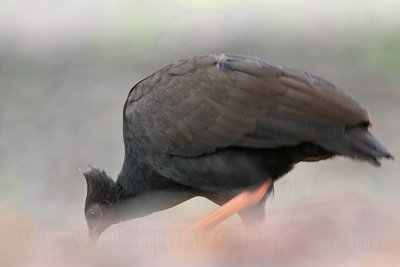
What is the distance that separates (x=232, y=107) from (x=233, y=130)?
0.39ft

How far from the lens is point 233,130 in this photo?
4.10 metres

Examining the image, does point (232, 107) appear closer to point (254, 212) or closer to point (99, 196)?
point (254, 212)

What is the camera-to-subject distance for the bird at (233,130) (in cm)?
393

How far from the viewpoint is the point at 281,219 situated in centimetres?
272

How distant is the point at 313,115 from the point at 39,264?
2162 mm

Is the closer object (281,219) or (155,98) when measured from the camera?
(281,219)

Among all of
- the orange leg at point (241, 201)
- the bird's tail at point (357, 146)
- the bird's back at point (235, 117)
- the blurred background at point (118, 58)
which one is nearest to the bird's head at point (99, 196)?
the bird's back at point (235, 117)

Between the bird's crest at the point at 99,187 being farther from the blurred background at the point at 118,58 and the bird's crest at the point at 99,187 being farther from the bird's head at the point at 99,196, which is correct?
the blurred background at the point at 118,58

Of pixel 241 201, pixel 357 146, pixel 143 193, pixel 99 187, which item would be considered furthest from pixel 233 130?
pixel 99 187

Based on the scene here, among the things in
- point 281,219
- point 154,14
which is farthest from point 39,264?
point 154,14

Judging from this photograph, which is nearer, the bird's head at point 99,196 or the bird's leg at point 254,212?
the bird's leg at point 254,212

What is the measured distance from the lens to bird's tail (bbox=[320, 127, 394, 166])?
3924 millimetres

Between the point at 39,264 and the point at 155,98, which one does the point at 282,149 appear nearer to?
the point at 155,98

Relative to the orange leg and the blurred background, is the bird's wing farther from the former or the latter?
the blurred background
